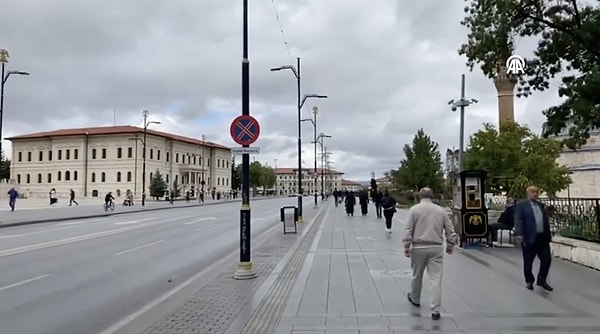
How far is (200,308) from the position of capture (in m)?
8.40

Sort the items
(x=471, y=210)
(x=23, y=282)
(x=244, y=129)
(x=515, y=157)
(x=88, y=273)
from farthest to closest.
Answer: (x=515, y=157) < (x=471, y=210) < (x=88, y=273) < (x=244, y=129) < (x=23, y=282)

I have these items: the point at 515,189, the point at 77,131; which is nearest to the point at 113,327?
the point at 515,189

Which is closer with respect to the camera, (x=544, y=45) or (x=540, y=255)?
(x=540, y=255)

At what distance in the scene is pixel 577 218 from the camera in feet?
46.9

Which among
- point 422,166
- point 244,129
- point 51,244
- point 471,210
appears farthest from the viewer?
point 422,166

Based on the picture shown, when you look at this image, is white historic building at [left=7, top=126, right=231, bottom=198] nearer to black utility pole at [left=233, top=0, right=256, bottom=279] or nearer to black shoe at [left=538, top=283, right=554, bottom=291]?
black utility pole at [left=233, top=0, right=256, bottom=279]

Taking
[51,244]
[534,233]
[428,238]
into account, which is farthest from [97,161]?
[428,238]

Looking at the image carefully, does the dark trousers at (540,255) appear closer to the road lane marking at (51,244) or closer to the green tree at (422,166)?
the road lane marking at (51,244)

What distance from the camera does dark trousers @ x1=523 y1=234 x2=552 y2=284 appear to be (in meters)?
9.65

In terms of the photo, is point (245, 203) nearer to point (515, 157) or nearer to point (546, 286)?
point (546, 286)

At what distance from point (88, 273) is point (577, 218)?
38.3 ft

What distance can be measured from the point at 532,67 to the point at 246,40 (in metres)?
9.97

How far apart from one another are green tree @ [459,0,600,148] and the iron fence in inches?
81.5

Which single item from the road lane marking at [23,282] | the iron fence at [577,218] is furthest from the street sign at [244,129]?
the iron fence at [577,218]
